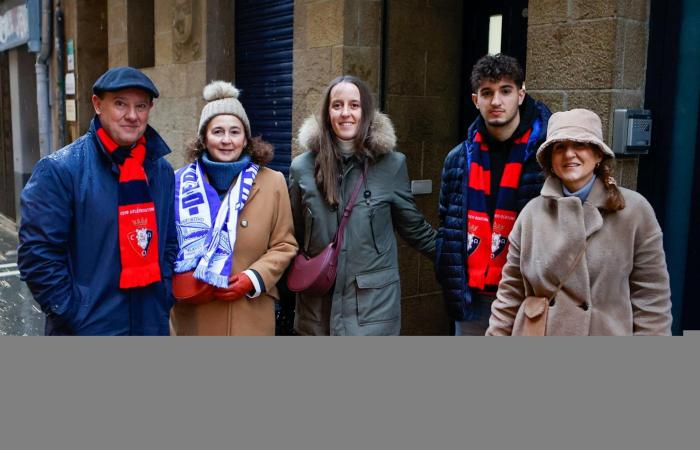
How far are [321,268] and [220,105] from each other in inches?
37.5

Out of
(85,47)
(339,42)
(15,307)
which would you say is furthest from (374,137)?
(85,47)

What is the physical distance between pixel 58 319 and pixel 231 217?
35.3 inches


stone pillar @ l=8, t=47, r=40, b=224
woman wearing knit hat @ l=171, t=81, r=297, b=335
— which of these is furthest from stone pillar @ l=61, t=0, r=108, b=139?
woman wearing knit hat @ l=171, t=81, r=297, b=335

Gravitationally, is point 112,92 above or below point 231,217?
above

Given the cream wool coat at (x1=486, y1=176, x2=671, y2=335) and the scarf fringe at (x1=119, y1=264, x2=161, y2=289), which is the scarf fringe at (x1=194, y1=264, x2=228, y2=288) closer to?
the scarf fringe at (x1=119, y1=264, x2=161, y2=289)

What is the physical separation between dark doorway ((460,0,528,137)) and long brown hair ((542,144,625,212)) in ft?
7.97

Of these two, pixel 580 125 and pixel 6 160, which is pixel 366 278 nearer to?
pixel 580 125

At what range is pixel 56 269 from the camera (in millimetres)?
2746

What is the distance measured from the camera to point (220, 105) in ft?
11.4

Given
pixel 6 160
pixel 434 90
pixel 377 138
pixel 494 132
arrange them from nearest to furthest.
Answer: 1. pixel 494 132
2. pixel 377 138
3. pixel 434 90
4. pixel 6 160

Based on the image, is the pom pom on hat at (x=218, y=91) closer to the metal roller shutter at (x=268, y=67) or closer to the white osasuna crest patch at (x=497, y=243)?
the white osasuna crest patch at (x=497, y=243)

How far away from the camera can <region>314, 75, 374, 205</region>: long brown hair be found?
3.42 metres

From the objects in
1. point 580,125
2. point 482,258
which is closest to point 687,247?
point 482,258

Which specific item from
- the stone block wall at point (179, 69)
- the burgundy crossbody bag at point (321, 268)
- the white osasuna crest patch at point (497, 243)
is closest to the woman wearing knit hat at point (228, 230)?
the burgundy crossbody bag at point (321, 268)
